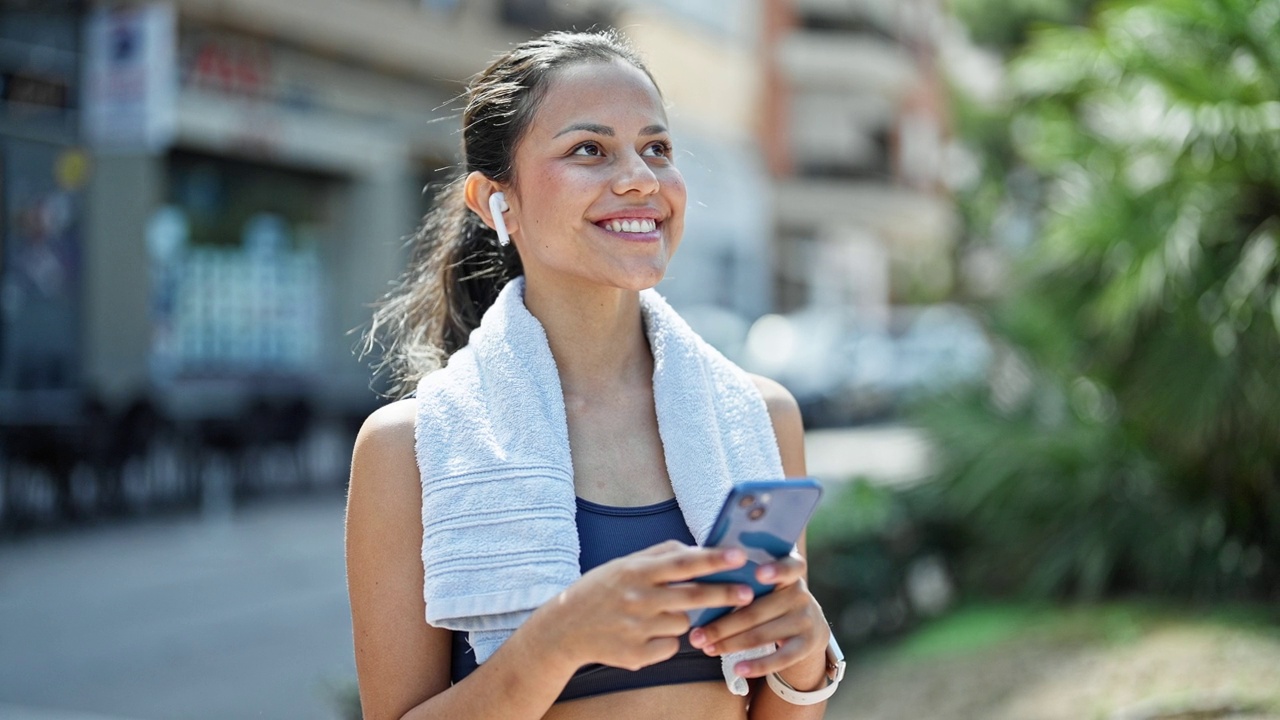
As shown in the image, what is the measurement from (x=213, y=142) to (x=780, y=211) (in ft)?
65.3

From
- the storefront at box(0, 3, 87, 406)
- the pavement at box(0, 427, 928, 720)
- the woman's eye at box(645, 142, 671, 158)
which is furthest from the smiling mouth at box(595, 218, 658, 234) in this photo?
the storefront at box(0, 3, 87, 406)

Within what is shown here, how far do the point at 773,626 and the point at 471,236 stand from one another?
3.34ft

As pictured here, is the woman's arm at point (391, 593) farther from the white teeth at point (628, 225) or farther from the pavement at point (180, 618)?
the pavement at point (180, 618)

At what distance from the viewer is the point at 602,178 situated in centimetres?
186

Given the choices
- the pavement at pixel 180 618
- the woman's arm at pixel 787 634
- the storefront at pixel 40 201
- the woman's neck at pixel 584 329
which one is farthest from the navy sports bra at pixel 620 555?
the storefront at pixel 40 201

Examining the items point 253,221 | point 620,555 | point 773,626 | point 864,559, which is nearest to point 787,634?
point 773,626

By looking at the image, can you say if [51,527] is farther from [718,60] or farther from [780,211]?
[780,211]

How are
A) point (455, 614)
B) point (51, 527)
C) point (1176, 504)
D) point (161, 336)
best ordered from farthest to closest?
point (161, 336) → point (51, 527) → point (1176, 504) → point (455, 614)

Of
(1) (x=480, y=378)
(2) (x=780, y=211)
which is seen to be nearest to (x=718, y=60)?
(2) (x=780, y=211)

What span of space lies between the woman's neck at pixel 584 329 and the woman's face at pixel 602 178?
0.10 m

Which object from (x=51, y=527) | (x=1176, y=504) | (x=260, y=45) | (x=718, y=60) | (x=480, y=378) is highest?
(x=718, y=60)

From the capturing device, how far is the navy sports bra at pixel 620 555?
1.78 m

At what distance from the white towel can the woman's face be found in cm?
16

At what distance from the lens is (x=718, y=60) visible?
91.3 feet
